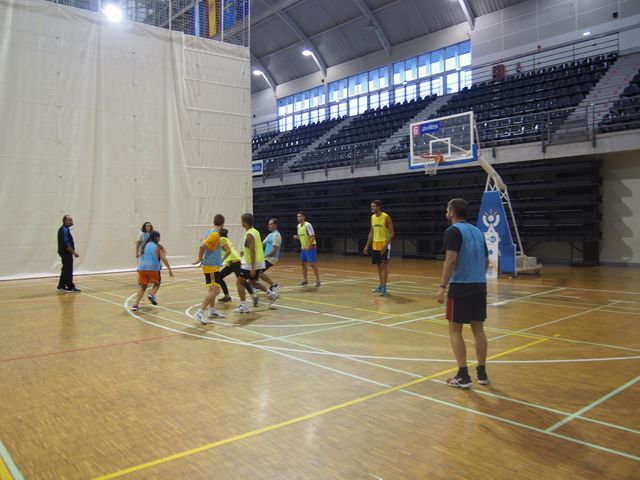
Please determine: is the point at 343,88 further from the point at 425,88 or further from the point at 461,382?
the point at 461,382

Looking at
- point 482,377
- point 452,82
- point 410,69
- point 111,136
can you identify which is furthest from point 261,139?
point 482,377

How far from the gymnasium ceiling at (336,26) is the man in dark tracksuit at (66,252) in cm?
2008

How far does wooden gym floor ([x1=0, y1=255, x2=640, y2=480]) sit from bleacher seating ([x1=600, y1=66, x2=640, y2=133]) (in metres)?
8.28

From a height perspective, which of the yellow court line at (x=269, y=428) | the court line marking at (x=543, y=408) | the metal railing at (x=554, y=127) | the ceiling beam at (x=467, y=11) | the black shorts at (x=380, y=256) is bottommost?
the yellow court line at (x=269, y=428)

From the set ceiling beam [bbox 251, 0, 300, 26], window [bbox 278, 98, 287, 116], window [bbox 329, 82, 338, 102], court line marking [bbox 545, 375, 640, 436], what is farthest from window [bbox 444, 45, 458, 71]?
court line marking [bbox 545, 375, 640, 436]

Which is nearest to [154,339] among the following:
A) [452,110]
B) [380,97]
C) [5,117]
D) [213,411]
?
[213,411]

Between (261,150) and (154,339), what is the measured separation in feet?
86.2

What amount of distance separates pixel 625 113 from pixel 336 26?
17.7 meters

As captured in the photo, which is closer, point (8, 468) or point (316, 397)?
point (8, 468)

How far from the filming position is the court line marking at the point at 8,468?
9.33 ft

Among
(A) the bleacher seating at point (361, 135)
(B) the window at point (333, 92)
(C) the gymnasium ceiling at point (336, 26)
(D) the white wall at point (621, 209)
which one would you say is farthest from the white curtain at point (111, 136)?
(B) the window at point (333, 92)

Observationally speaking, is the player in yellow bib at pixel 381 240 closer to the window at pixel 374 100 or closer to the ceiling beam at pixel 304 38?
the window at pixel 374 100

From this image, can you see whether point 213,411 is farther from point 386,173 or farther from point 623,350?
point 386,173

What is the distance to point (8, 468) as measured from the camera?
2.94 m
